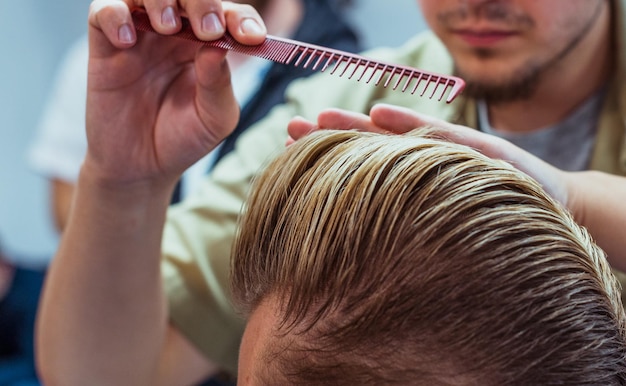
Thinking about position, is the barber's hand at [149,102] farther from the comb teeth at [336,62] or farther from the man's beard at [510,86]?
the man's beard at [510,86]

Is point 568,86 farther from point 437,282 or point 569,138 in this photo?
point 437,282

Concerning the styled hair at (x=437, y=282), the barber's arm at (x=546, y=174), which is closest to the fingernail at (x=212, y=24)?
the barber's arm at (x=546, y=174)

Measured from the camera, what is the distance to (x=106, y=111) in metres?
0.81

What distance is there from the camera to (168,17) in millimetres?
694

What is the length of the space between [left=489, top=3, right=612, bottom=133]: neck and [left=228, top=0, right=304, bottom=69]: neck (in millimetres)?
728

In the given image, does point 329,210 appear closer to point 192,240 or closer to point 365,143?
point 365,143

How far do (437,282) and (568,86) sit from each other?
0.56m

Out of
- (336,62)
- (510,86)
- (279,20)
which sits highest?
(336,62)

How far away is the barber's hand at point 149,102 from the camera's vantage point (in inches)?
29.8

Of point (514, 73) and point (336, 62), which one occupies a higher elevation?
point (336, 62)

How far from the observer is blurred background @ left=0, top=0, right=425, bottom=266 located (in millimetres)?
2387

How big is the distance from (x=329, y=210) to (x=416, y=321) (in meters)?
0.09

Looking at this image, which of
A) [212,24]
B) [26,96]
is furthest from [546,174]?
[26,96]

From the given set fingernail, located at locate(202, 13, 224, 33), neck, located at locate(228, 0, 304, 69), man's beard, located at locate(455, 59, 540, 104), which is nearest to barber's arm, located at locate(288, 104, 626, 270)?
fingernail, located at locate(202, 13, 224, 33)
